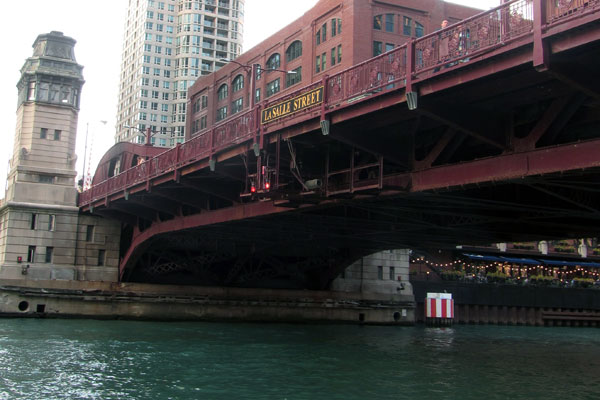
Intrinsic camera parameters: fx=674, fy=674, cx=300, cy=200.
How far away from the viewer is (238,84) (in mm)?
85938

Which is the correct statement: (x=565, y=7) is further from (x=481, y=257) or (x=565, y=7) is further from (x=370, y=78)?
(x=481, y=257)

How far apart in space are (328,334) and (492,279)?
113 ft

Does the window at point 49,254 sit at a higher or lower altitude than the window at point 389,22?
lower

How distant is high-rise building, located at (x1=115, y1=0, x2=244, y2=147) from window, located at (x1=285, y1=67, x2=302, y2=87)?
74.8 m

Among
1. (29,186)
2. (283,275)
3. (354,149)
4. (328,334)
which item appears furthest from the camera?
(283,275)

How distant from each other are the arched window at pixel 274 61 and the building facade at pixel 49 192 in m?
24.6

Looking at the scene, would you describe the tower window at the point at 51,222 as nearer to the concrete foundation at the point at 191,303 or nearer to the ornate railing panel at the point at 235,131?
the concrete foundation at the point at 191,303

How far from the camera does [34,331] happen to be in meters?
39.5

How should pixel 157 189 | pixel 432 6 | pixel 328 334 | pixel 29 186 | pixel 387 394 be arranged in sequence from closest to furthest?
pixel 387 394 < pixel 157 189 < pixel 328 334 < pixel 29 186 < pixel 432 6

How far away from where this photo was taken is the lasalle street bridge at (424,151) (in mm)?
17312

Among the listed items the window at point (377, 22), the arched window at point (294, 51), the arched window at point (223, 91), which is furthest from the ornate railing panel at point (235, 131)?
the arched window at point (223, 91)

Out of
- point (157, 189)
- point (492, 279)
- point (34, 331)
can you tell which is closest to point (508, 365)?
point (157, 189)

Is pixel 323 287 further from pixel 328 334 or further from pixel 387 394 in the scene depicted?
pixel 387 394

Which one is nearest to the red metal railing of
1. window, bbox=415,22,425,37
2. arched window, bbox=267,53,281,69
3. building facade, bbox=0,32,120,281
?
building facade, bbox=0,32,120,281
